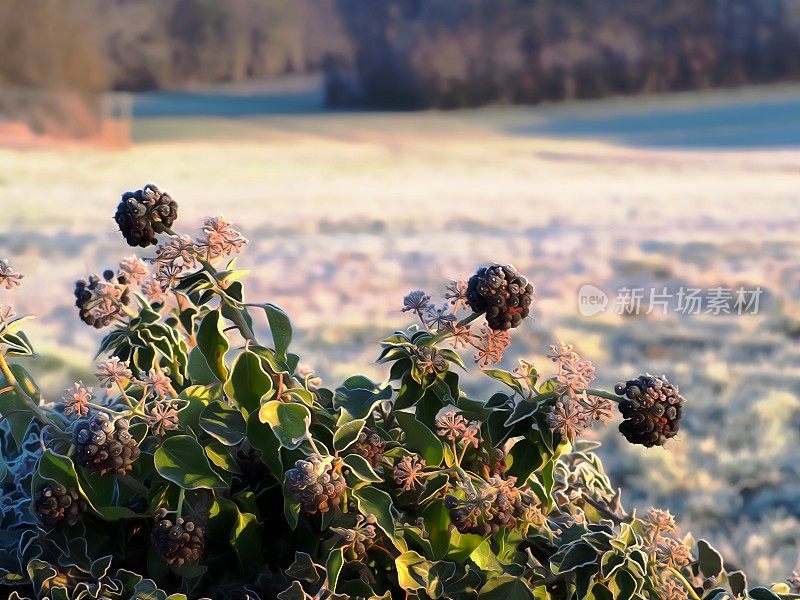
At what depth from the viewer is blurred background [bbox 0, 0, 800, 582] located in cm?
202

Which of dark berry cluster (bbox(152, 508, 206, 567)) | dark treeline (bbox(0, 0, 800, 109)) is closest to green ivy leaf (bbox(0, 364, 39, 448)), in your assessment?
dark berry cluster (bbox(152, 508, 206, 567))

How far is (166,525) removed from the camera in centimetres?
44

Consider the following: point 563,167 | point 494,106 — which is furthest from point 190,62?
point 563,167

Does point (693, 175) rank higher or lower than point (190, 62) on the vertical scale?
lower

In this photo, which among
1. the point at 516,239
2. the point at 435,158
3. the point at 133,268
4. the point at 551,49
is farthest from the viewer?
the point at 551,49

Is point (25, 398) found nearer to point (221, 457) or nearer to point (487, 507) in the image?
point (221, 457)

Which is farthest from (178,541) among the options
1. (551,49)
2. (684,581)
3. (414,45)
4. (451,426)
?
(551,49)

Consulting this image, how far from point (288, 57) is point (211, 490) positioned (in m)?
3.83

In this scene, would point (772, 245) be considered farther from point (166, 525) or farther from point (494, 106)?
point (166, 525)

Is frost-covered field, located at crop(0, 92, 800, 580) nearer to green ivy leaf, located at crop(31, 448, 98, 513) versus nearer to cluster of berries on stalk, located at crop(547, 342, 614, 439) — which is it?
cluster of berries on stalk, located at crop(547, 342, 614, 439)

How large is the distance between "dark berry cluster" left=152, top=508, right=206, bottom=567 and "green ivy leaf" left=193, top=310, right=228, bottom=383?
0.26 ft

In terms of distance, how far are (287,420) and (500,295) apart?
4.3 inches

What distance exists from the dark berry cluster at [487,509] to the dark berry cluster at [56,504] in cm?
17

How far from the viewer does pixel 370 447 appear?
48cm
